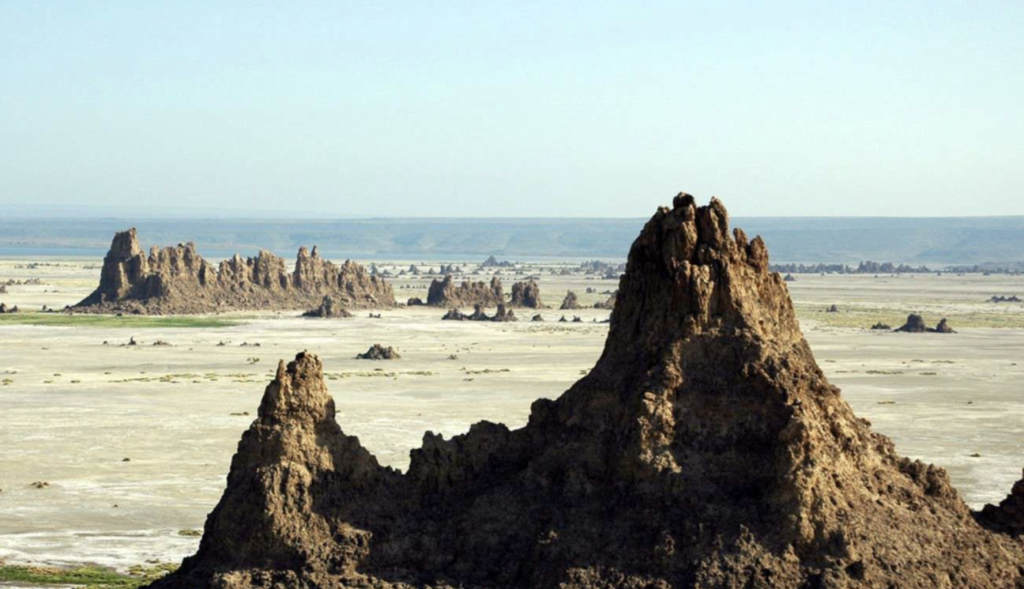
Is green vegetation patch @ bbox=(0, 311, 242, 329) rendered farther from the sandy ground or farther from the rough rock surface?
the rough rock surface

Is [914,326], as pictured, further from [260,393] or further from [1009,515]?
[1009,515]

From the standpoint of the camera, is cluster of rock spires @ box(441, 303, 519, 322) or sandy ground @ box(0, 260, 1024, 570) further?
cluster of rock spires @ box(441, 303, 519, 322)

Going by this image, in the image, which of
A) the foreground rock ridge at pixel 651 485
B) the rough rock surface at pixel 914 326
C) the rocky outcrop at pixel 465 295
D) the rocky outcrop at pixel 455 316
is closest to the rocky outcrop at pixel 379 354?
the rocky outcrop at pixel 455 316

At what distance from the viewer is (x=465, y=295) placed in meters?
107

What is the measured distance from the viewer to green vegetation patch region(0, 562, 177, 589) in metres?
21.6

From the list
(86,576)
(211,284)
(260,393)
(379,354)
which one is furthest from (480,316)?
(86,576)

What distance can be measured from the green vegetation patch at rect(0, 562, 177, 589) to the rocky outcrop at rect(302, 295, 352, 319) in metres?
71.9

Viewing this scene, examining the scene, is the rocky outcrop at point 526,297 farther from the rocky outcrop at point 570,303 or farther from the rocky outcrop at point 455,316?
the rocky outcrop at point 455,316

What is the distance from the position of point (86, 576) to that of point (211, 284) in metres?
78.5

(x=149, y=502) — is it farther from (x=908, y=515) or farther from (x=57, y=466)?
(x=908, y=515)

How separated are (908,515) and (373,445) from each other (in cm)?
2056

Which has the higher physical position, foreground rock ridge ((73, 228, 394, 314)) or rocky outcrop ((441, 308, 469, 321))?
foreground rock ridge ((73, 228, 394, 314))

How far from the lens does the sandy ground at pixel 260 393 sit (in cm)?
2877

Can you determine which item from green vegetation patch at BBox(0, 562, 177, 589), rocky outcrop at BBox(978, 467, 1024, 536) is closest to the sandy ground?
green vegetation patch at BBox(0, 562, 177, 589)
